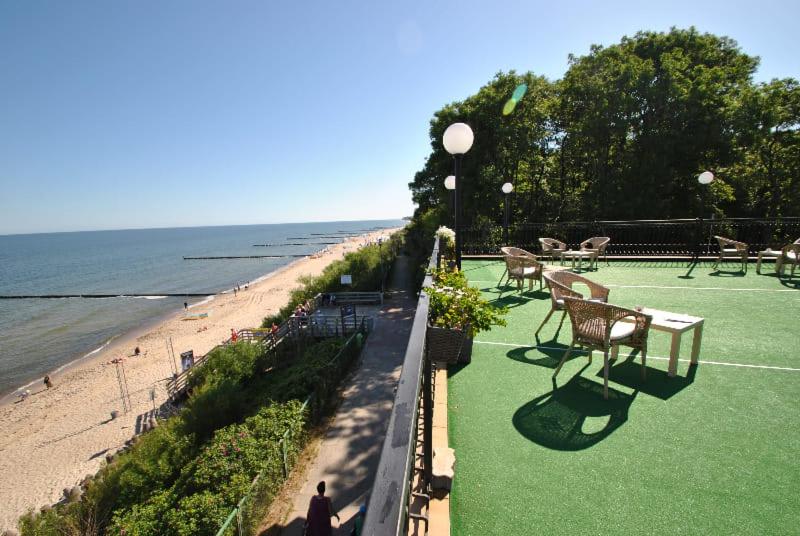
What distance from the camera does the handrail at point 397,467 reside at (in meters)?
0.77

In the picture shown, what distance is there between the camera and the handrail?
77 centimetres

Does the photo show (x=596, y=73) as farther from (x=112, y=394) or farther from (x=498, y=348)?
(x=112, y=394)

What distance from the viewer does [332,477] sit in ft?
24.1

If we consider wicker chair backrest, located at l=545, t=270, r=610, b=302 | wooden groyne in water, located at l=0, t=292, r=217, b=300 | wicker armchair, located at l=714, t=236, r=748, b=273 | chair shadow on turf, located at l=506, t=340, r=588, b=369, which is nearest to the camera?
chair shadow on turf, located at l=506, t=340, r=588, b=369

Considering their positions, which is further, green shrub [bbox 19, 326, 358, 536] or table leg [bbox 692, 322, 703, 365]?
green shrub [bbox 19, 326, 358, 536]

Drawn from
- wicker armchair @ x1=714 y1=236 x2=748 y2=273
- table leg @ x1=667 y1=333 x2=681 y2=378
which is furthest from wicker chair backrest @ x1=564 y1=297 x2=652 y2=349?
wicker armchair @ x1=714 y1=236 x2=748 y2=273

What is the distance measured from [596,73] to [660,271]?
52.0ft

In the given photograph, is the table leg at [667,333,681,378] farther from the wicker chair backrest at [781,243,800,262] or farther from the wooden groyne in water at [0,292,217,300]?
the wooden groyne in water at [0,292,217,300]

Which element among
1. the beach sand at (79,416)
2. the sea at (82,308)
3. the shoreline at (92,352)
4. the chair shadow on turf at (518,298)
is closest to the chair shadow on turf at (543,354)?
the chair shadow on turf at (518,298)

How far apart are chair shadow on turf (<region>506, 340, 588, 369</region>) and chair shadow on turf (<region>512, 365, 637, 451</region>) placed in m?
0.45

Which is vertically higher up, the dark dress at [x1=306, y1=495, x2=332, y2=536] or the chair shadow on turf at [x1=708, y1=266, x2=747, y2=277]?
the chair shadow on turf at [x1=708, y1=266, x2=747, y2=277]

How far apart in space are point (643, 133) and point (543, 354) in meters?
18.8

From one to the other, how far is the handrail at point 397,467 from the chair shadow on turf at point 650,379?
2.75m

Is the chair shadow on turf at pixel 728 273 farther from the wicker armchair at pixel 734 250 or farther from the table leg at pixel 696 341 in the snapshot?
the table leg at pixel 696 341
